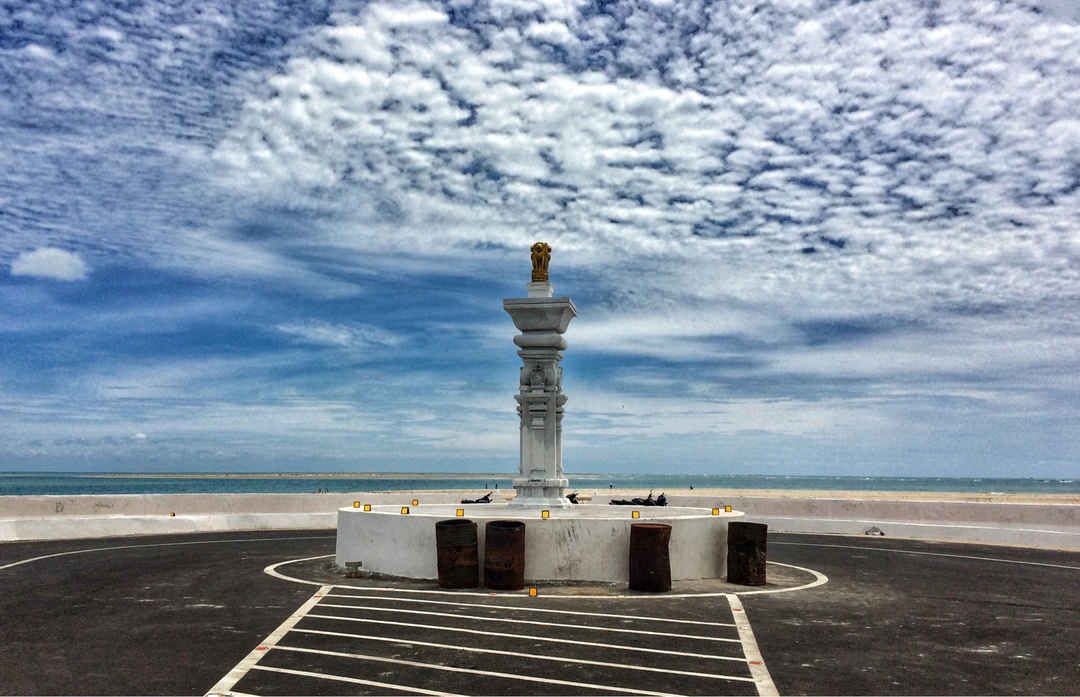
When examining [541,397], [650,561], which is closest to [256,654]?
[650,561]

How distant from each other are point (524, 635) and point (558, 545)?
13.9 feet

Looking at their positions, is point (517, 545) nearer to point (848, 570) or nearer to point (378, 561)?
point (378, 561)

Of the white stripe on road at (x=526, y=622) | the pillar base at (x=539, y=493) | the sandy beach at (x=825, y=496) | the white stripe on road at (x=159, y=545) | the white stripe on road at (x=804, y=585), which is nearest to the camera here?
the white stripe on road at (x=526, y=622)

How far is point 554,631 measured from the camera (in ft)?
34.1

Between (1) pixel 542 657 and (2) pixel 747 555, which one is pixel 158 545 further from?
(1) pixel 542 657

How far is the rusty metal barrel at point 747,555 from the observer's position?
14.5m

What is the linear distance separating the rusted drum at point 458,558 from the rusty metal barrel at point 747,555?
4.80 meters

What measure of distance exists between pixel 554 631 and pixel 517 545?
3.40 meters

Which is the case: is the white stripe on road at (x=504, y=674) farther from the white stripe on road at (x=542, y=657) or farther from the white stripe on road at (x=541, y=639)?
the white stripe on road at (x=541, y=639)

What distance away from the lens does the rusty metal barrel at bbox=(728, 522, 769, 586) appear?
14.5 metres

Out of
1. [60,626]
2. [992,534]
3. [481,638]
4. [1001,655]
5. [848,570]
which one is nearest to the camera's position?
[1001,655]

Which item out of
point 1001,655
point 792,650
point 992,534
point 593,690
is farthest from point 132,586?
point 992,534

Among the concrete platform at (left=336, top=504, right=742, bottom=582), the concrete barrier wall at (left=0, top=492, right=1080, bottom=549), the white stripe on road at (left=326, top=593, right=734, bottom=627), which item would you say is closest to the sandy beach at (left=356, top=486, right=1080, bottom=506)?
the concrete barrier wall at (left=0, top=492, right=1080, bottom=549)

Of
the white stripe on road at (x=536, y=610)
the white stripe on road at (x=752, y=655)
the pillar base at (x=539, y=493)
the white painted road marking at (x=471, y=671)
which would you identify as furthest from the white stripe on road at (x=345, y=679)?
the pillar base at (x=539, y=493)
